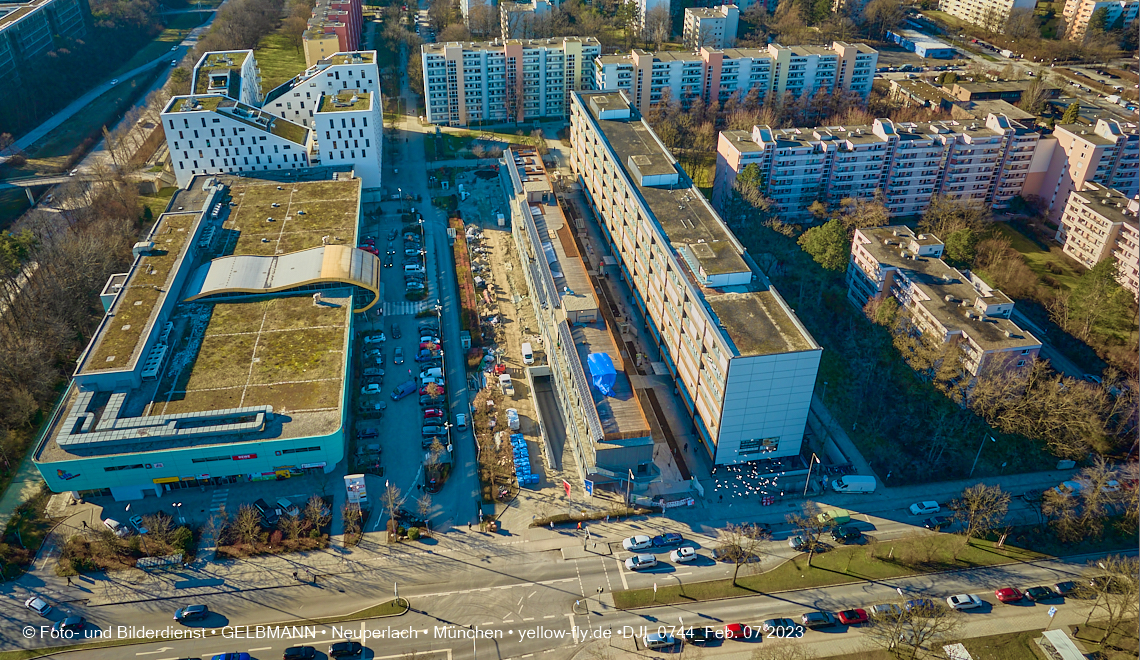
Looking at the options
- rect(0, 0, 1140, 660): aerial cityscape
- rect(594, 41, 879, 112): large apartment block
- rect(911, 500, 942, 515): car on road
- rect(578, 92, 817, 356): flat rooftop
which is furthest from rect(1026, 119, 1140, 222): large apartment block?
rect(911, 500, 942, 515): car on road

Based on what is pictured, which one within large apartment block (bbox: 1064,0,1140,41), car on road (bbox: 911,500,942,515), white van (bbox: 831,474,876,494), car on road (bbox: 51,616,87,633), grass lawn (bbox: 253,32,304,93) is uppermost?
large apartment block (bbox: 1064,0,1140,41)

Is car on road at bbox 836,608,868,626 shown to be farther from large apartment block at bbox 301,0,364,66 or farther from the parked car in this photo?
large apartment block at bbox 301,0,364,66

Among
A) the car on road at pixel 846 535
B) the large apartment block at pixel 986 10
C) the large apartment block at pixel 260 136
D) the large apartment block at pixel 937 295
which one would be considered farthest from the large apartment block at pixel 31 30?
the large apartment block at pixel 986 10

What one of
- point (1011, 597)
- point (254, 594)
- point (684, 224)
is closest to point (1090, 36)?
point (684, 224)

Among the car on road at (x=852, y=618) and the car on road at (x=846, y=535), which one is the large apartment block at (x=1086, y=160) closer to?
A: the car on road at (x=846, y=535)

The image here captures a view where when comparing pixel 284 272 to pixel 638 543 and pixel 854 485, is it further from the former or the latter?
pixel 854 485
